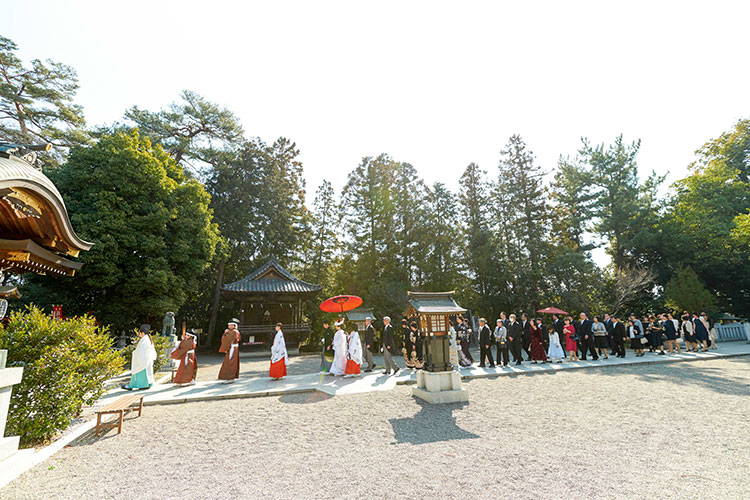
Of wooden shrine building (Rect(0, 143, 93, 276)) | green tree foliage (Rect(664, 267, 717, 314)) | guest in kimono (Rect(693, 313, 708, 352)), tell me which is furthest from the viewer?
green tree foliage (Rect(664, 267, 717, 314))

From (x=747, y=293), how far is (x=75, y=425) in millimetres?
34556

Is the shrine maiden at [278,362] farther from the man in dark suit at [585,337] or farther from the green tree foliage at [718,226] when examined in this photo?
the green tree foliage at [718,226]

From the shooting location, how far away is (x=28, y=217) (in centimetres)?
477

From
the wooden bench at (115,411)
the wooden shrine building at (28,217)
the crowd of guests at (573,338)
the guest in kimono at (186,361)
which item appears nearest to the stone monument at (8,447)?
the wooden bench at (115,411)

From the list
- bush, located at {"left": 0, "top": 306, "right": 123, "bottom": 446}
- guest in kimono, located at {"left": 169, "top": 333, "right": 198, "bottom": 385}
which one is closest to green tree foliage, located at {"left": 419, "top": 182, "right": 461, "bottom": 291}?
guest in kimono, located at {"left": 169, "top": 333, "right": 198, "bottom": 385}

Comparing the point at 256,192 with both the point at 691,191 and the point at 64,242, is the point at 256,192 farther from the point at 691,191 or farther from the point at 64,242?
the point at 691,191

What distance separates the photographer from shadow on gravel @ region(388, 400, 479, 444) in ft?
15.7

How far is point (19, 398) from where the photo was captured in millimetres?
4379

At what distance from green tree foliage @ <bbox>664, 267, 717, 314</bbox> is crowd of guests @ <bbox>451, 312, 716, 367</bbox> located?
5.16m

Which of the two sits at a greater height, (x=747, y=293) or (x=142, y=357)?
(x=747, y=293)

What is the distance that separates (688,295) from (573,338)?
12088 mm

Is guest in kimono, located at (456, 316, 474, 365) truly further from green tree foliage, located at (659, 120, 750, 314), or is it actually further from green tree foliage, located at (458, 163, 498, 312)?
green tree foliage, located at (659, 120, 750, 314)

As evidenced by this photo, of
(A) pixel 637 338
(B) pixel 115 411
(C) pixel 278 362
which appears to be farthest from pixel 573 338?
(B) pixel 115 411

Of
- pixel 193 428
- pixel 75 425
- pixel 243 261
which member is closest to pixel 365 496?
pixel 193 428
